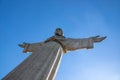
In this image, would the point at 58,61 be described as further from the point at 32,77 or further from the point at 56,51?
the point at 32,77

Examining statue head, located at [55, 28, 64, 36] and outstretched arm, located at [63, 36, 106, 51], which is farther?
statue head, located at [55, 28, 64, 36]

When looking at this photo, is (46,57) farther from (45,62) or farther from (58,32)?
(58,32)

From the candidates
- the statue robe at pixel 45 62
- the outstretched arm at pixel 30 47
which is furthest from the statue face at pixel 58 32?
the outstretched arm at pixel 30 47

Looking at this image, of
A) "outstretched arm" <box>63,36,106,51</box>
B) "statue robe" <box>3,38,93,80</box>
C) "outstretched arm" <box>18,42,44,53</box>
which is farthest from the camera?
"outstretched arm" <box>18,42,44,53</box>

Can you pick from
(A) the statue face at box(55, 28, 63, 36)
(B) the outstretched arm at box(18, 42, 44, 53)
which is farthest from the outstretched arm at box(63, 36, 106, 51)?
(B) the outstretched arm at box(18, 42, 44, 53)

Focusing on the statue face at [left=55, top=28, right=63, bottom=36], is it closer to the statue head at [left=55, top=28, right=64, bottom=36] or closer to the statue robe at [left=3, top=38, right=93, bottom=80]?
the statue head at [left=55, top=28, right=64, bottom=36]

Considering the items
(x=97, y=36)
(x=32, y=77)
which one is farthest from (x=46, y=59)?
(x=97, y=36)

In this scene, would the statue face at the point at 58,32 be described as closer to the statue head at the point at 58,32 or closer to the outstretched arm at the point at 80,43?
the statue head at the point at 58,32

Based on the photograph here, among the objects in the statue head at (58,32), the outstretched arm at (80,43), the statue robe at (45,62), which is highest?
the statue head at (58,32)
